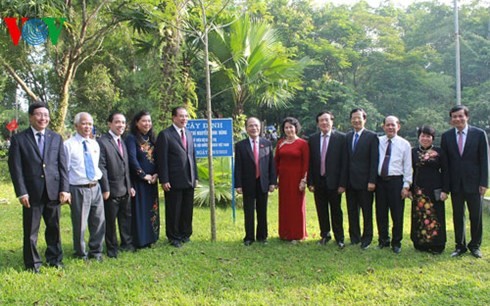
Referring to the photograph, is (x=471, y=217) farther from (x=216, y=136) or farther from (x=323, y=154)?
(x=216, y=136)

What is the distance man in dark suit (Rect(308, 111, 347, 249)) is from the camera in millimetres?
5008

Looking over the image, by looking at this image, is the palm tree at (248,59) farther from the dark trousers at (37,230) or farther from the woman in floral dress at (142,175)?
the dark trousers at (37,230)

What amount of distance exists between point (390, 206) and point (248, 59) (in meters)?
4.91

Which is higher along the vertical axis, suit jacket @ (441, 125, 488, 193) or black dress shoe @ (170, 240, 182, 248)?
suit jacket @ (441, 125, 488, 193)

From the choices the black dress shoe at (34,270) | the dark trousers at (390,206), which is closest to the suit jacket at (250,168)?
the dark trousers at (390,206)

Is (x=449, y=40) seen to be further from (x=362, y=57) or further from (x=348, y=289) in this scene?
(x=348, y=289)

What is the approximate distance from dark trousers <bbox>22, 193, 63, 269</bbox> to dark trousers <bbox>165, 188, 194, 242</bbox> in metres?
1.30

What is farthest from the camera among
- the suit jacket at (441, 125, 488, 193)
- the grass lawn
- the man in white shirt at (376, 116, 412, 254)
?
the man in white shirt at (376, 116, 412, 254)

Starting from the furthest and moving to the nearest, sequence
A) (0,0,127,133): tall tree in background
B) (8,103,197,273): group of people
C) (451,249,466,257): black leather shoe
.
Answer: (0,0,127,133): tall tree in background
(451,249,466,257): black leather shoe
(8,103,197,273): group of people

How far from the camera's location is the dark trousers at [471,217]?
4.63m

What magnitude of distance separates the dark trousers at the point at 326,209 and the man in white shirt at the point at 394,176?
1.57 ft

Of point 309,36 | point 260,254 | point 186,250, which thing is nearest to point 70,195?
point 186,250

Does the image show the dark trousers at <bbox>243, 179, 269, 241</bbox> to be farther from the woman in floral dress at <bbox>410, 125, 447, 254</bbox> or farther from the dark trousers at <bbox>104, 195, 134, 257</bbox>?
the woman in floral dress at <bbox>410, 125, 447, 254</bbox>

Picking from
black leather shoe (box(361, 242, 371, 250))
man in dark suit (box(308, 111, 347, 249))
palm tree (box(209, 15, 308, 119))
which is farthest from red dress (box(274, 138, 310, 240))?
palm tree (box(209, 15, 308, 119))
